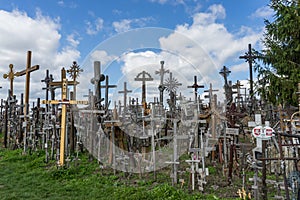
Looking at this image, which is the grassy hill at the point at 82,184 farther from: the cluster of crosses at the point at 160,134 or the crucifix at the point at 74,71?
the crucifix at the point at 74,71

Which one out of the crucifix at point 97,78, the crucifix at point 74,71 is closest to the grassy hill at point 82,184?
the crucifix at point 97,78

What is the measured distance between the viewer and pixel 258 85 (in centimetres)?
1252

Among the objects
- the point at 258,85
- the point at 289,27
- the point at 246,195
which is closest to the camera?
the point at 246,195

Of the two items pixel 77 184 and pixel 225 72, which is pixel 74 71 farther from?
pixel 225 72

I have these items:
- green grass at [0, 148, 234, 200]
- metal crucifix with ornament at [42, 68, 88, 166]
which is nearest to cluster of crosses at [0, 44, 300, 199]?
metal crucifix with ornament at [42, 68, 88, 166]

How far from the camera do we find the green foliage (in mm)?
11305

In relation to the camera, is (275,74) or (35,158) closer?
(35,158)

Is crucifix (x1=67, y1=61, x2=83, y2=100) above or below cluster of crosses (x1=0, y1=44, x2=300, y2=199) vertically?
above

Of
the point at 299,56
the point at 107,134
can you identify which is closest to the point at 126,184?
the point at 107,134

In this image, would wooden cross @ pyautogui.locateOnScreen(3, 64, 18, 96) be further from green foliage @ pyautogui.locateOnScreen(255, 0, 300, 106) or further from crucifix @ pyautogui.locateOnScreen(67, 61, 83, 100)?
green foliage @ pyautogui.locateOnScreen(255, 0, 300, 106)

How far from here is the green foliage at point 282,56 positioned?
37.1 ft

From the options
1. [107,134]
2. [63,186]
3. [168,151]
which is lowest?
[63,186]

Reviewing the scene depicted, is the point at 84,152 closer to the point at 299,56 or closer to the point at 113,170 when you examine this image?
the point at 113,170

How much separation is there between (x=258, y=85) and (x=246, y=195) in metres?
8.10
